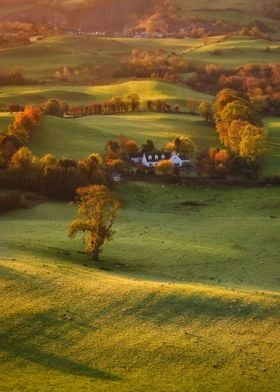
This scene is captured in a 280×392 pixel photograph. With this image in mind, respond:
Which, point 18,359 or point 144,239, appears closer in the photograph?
point 18,359

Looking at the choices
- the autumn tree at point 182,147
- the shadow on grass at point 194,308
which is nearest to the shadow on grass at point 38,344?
the shadow on grass at point 194,308

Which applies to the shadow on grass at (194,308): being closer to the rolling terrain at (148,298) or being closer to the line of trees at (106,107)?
the rolling terrain at (148,298)

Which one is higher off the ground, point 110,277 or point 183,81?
point 183,81

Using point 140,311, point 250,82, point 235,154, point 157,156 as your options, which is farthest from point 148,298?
point 250,82

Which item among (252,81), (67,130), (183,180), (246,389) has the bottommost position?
(246,389)

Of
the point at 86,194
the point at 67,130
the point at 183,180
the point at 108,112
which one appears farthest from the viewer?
the point at 108,112

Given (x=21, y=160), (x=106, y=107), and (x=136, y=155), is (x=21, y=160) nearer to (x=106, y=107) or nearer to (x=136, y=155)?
(x=136, y=155)

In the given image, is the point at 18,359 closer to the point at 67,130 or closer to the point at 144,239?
the point at 144,239

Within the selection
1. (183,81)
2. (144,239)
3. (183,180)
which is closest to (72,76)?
(183,81)
